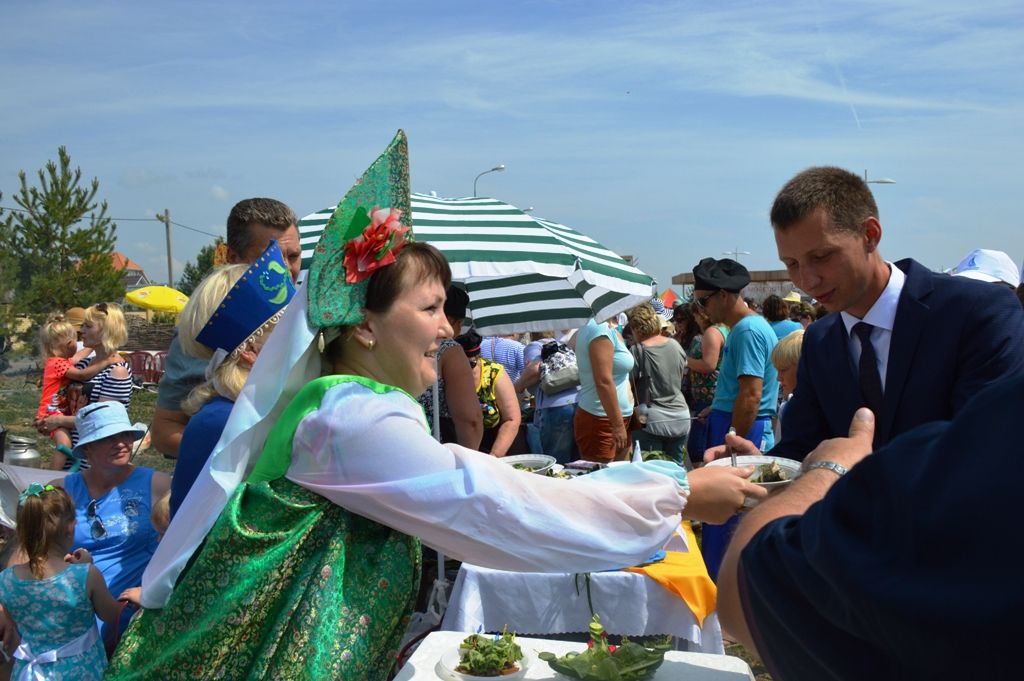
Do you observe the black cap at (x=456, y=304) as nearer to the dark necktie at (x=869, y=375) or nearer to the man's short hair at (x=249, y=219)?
the man's short hair at (x=249, y=219)

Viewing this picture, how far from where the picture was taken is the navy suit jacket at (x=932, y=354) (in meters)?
2.46

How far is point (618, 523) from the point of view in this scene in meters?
1.85

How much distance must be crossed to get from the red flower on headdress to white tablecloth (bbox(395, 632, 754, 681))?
1.27 meters

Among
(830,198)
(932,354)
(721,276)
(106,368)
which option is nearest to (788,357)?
(721,276)

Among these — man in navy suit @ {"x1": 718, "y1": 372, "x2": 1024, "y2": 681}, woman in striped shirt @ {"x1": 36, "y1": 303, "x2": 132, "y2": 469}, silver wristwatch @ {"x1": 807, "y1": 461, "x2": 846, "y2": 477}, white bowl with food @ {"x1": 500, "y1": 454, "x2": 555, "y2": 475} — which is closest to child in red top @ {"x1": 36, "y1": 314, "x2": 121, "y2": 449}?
woman in striped shirt @ {"x1": 36, "y1": 303, "x2": 132, "y2": 469}

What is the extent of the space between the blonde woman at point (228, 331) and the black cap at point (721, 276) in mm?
4366

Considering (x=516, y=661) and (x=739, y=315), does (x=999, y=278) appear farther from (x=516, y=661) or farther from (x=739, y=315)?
(x=516, y=661)

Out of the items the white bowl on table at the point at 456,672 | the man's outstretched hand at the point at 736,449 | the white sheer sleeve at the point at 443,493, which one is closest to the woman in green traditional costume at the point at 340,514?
the white sheer sleeve at the point at 443,493

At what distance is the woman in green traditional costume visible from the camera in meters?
1.75

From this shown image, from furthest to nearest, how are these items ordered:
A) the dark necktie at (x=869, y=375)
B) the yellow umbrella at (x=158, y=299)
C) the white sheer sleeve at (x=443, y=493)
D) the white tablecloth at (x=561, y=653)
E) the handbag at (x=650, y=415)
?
the yellow umbrella at (x=158, y=299) → the handbag at (x=650, y=415) → the dark necktie at (x=869, y=375) → the white tablecloth at (x=561, y=653) → the white sheer sleeve at (x=443, y=493)

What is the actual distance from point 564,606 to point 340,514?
205 centimetres

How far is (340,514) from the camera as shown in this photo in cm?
181

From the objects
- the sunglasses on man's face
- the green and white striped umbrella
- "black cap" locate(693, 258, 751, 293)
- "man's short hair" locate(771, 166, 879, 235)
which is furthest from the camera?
"black cap" locate(693, 258, 751, 293)

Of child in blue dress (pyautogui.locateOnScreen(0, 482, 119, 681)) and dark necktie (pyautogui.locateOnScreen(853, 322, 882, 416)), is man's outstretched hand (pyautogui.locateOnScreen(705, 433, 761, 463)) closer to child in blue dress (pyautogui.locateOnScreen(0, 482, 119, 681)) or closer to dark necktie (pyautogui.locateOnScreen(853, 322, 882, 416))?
dark necktie (pyautogui.locateOnScreen(853, 322, 882, 416))
